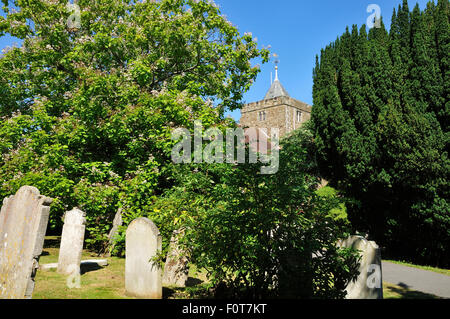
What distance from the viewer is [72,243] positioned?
6.95 metres

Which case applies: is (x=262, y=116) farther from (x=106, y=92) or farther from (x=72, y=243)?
(x=72, y=243)

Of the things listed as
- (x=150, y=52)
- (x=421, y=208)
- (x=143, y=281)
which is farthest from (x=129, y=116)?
(x=421, y=208)

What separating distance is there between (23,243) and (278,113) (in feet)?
131

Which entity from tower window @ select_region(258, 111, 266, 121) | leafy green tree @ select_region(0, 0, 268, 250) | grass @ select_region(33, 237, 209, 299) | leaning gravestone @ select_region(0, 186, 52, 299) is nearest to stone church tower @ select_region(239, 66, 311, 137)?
tower window @ select_region(258, 111, 266, 121)

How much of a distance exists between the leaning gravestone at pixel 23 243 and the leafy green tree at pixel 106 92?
4.35 metres

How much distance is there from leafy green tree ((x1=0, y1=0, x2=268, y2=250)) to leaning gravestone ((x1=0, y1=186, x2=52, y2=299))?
14.3ft

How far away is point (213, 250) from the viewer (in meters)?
4.81

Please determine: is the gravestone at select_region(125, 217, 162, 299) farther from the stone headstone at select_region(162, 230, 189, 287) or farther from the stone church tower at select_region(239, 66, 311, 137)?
the stone church tower at select_region(239, 66, 311, 137)

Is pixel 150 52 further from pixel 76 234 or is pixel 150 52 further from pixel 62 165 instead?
pixel 76 234

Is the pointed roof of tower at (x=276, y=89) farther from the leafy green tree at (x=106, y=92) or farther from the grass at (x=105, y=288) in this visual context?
the grass at (x=105, y=288)

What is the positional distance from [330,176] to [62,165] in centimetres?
1537
